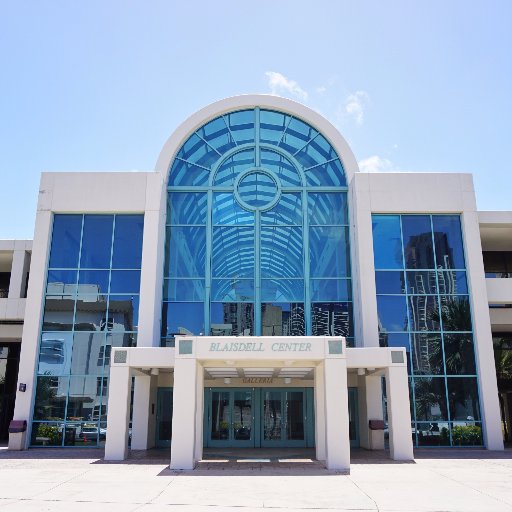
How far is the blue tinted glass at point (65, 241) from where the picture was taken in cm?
2200

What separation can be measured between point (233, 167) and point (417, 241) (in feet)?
27.1

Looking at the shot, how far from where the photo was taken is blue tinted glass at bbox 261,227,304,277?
21.7 metres

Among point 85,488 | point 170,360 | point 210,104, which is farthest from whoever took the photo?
point 210,104

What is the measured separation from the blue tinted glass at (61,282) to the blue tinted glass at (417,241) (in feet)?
44.3

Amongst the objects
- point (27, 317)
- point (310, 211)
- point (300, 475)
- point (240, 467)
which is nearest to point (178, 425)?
point (240, 467)

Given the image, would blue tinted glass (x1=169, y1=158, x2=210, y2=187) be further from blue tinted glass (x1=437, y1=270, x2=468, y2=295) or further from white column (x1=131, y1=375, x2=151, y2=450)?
blue tinted glass (x1=437, y1=270, x2=468, y2=295)

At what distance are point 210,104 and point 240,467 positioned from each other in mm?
14856

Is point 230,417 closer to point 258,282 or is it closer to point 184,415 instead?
point 258,282

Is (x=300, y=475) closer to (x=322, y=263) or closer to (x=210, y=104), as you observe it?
(x=322, y=263)

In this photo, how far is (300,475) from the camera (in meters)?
14.1

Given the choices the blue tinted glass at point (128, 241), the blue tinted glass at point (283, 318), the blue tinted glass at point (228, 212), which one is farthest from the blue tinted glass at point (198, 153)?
the blue tinted glass at point (283, 318)

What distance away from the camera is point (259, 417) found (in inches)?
842

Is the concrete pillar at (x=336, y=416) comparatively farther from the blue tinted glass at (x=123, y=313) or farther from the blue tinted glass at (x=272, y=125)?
the blue tinted glass at (x=272, y=125)

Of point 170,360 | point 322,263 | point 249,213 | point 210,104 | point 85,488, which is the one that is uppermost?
point 210,104
